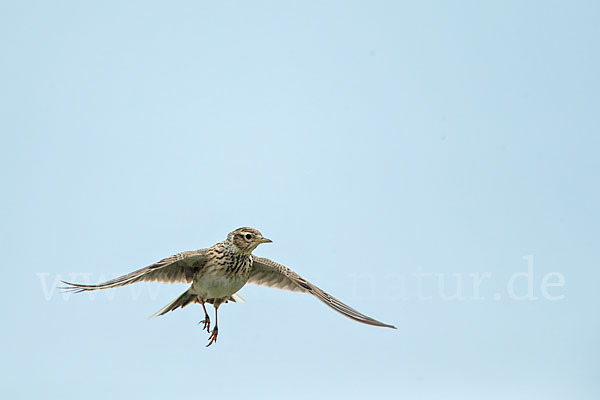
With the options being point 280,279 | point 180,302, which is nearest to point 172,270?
point 180,302

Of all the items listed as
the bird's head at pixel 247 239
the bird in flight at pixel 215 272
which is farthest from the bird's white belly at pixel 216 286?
the bird's head at pixel 247 239

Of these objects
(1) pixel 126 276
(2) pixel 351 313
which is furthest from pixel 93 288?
(2) pixel 351 313

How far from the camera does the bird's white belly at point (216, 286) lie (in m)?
18.5

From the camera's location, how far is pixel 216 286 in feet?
60.8

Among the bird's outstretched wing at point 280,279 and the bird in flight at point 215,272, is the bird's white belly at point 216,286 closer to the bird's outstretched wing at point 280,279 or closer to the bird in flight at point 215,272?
the bird in flight at point 215,272

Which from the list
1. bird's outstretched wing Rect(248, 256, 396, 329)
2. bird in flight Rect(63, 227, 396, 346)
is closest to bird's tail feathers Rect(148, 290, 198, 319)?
bird in flight Rect(63, 227, 396, 346)

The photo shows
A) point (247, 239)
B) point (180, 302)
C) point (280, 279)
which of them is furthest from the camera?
point (280, 279)

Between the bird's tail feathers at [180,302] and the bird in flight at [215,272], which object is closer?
the bird in flight at [215,272]

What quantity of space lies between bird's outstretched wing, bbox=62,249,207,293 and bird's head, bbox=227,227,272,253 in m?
0.78

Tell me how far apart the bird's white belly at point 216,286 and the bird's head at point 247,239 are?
27.3 inches

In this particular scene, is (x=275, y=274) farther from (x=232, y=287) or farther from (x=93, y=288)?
(x=93, y=288)

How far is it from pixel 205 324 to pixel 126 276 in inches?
86.1

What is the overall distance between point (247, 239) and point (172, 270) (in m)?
1.83

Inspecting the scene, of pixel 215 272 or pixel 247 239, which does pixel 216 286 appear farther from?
pixel 247 239
